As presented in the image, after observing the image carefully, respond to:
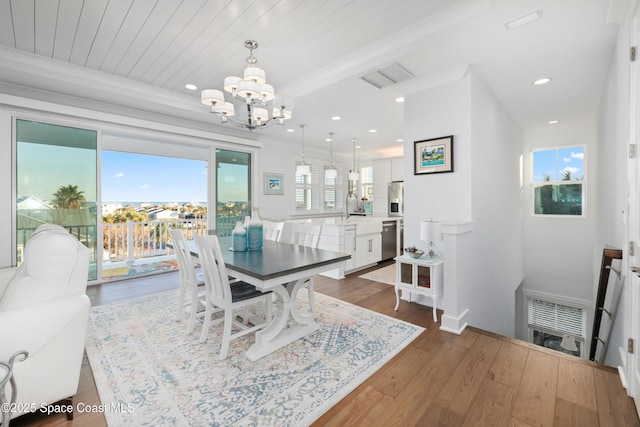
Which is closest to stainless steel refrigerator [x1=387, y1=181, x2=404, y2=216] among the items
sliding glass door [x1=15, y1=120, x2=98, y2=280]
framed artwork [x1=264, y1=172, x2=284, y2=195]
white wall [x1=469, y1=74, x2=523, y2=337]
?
white wall [x1=469, y1=74, x2=523, y2=337]

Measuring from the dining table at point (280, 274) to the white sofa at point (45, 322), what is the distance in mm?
916

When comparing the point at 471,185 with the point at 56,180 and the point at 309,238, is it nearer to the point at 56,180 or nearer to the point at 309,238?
the point at 309,238

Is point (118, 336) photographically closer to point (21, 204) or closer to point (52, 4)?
point (21, 204)

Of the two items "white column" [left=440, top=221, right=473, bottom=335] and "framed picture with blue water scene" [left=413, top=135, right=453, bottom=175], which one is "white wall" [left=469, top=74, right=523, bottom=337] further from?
"white column" [left=440, top=221, right=473, bottom=335]

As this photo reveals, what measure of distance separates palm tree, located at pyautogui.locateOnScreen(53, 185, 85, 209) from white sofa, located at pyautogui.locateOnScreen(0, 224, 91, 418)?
2683mm

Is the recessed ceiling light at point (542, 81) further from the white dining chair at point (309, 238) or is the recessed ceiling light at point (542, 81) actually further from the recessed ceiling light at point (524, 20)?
the white dining chair at point (309, 238)

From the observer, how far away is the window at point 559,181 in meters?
5.34

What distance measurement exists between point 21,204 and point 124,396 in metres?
3.22

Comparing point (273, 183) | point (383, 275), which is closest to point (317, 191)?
point (273, 183)

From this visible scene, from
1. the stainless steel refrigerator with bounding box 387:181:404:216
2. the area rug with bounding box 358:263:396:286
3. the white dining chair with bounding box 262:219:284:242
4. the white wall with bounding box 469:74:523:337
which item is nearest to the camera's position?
the white wall with bounding box 469:74:523:337

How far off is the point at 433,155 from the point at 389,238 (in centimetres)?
268

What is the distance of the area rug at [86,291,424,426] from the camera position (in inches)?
62.9

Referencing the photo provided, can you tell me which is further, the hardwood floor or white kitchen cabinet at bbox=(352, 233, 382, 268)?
white kitchen cabinet at bbox=(352, 233, 382, 268)

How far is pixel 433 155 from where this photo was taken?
318 cm
